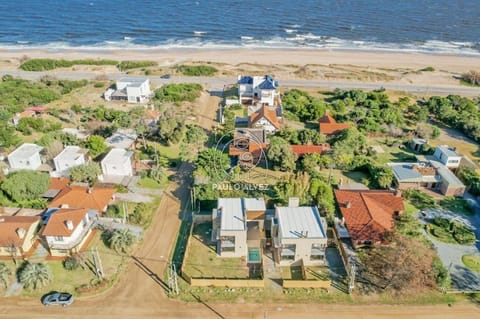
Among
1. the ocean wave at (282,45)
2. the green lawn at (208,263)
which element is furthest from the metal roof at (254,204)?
the ocean wave at (282,45)

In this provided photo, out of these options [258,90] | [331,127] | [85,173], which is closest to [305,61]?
[258,90]

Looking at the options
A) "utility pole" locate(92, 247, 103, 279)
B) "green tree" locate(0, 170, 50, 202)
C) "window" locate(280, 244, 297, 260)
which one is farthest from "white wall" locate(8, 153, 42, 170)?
"window" locate(280, 244, 297, 260)

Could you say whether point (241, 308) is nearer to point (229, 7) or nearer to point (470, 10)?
point (229, 7)

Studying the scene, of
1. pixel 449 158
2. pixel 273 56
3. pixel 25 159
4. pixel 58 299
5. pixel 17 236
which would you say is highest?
pixel 273 56

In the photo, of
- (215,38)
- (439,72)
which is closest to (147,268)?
(439,72)

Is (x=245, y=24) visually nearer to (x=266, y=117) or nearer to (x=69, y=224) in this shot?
(x=266, y=117)

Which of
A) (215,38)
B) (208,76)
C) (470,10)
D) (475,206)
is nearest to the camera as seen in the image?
(475,206)
